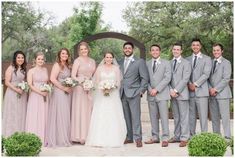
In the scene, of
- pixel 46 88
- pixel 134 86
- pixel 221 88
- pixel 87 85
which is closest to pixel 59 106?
pixel 46 88

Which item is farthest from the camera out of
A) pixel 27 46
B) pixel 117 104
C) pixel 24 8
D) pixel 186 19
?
pixel 27 46

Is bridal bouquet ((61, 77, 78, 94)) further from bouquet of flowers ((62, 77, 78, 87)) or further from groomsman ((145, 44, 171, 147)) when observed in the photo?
groomsman ((145, 44, 171, 147))

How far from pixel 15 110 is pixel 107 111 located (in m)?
1.80

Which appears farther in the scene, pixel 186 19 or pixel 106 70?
pixel 186 19

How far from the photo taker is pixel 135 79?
8984 millimetres

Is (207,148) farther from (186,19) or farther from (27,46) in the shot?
(27,46)

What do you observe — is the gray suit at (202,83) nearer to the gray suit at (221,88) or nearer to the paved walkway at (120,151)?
the gray suit at (221,88)

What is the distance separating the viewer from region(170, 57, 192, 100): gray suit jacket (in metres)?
9.05

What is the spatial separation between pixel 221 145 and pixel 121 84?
265cm

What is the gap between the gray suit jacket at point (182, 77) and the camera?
9047 mm

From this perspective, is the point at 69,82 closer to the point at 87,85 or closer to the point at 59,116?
the point at 87,85

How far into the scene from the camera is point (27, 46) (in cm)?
3559

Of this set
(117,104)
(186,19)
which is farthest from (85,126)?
(186,19)

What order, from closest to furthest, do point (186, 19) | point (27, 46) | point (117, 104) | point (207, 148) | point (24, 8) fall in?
1. point (207, 148)
2. point (117, 104)
3. point (186, 19)
4. point (24, 8)
5. point (27, 46)
